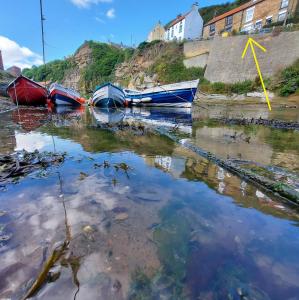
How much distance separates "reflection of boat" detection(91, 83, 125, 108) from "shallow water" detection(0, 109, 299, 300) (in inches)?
643

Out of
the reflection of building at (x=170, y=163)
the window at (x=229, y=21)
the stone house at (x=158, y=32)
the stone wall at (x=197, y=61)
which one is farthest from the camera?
the stone house at (x=158, y=32)

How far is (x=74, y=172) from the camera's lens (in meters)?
3.53

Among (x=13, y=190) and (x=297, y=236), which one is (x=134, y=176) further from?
(x=297, y=236)

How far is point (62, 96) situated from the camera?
2131 cm

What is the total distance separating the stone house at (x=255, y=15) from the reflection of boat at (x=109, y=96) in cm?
2689

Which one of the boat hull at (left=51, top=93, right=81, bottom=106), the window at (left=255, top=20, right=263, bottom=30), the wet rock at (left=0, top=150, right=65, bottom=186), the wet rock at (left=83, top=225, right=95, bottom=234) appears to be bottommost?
the wet rock at (left=83, top=225, right=95, bottom=234)

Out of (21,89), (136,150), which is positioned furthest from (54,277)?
(21,89)

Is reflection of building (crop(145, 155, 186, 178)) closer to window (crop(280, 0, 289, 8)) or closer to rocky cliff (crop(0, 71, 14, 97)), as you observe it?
rocky cliff (crop(0, 71, 14, 97))

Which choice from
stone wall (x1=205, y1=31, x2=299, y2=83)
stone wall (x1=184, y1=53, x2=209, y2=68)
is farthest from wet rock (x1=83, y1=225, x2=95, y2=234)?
stone wall (x1=184, y1=53, x2=209, y2=68)

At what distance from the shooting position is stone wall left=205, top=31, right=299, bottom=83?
86.4 ft

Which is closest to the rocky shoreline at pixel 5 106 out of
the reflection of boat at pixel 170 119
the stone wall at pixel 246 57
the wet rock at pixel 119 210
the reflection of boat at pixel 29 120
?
the reflection of boat at pixel 29 120

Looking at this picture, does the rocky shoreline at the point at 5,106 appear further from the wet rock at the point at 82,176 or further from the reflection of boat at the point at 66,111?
the wet rock at the point at 82,176

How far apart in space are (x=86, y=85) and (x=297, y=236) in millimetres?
73269

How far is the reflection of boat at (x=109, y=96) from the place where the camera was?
18.8 m
